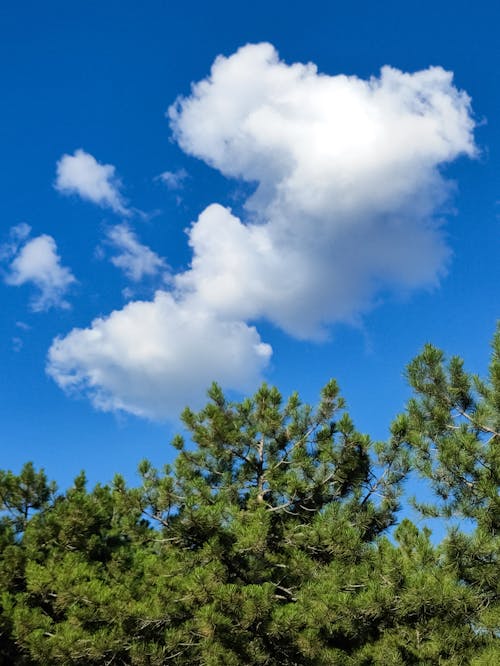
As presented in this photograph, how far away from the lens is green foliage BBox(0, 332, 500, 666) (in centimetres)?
656

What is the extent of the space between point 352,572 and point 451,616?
3.85ft

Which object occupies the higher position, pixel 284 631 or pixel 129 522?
pixel 129 522

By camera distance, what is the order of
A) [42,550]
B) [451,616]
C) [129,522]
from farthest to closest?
[42,550], [129,522], [451,616]

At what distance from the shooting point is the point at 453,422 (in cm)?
762

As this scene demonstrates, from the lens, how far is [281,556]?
8.26 metres

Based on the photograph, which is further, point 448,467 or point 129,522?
point 129,522

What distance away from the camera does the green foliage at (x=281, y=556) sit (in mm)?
6562

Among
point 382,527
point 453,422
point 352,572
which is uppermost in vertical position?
point 453,422

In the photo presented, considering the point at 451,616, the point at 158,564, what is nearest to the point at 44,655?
the point at 158,564

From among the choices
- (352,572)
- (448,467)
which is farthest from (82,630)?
(448,467)

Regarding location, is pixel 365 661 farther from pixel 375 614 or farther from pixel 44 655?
pixel 44 655

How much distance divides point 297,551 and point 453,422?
8.43 ft

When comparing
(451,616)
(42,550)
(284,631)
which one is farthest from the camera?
(42,550)

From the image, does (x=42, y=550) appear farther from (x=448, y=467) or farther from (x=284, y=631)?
(x=448, y=467)
